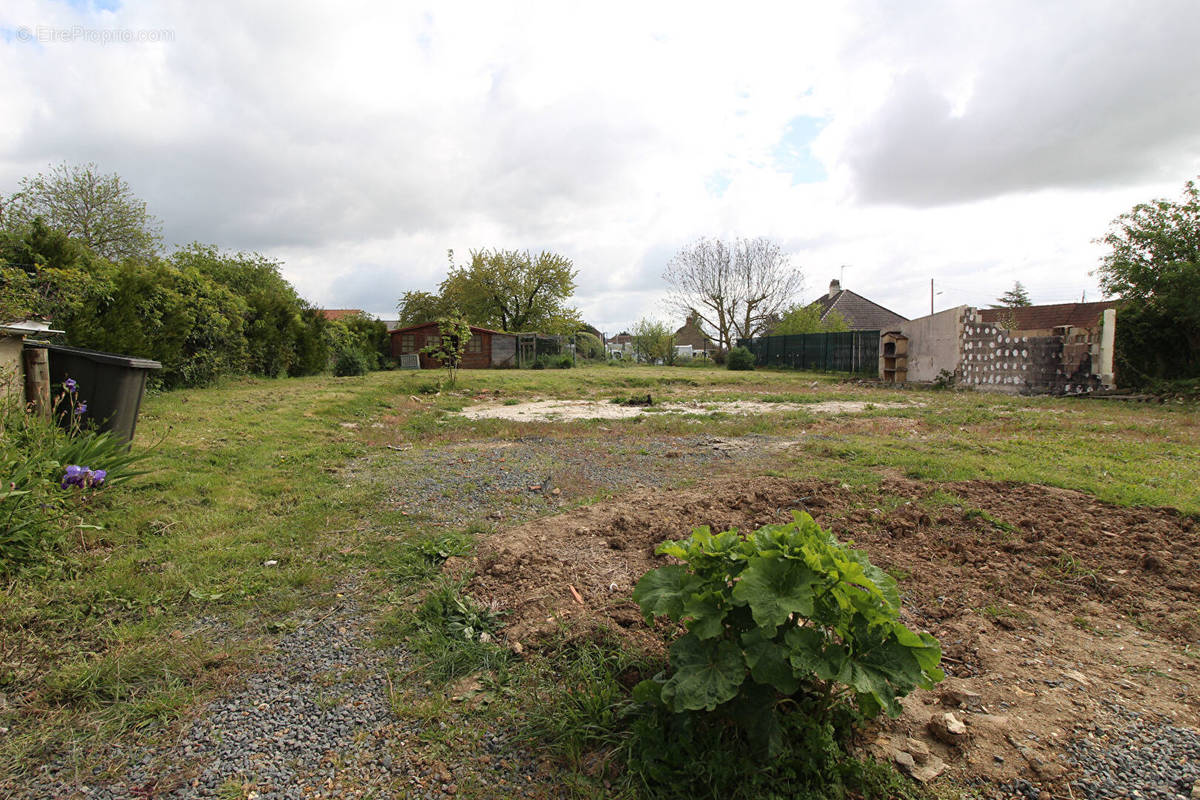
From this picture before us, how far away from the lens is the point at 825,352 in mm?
24172

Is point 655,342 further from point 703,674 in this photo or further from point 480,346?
point 703,674

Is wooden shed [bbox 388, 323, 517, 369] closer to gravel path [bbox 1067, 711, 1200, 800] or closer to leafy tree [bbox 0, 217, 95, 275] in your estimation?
leafy tree [bbox 0, 217, 95, 275]

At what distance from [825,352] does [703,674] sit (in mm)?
24698

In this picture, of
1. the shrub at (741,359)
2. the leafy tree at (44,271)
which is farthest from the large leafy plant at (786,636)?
the shrub at (741,359)

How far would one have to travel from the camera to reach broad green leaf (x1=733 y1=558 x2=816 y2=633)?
145 centimetres

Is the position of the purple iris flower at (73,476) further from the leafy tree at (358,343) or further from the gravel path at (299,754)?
the leafy tree at (358,343)

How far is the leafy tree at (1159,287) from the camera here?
12930mm

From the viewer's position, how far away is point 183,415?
7.48 metres

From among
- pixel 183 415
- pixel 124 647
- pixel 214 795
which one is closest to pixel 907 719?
pixel 214 795

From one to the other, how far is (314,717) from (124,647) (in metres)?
1.01

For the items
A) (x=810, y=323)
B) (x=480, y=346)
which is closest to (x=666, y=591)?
(x=480, y=346)

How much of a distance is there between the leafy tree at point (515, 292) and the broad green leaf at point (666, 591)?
4081 centimetres

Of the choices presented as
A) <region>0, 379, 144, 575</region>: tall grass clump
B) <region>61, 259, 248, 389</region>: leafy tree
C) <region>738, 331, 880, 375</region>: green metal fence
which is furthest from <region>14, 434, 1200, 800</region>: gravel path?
<region>738, 331, 880, 375</region>: green metal fence

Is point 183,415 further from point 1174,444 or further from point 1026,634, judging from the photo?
point 1174,444
